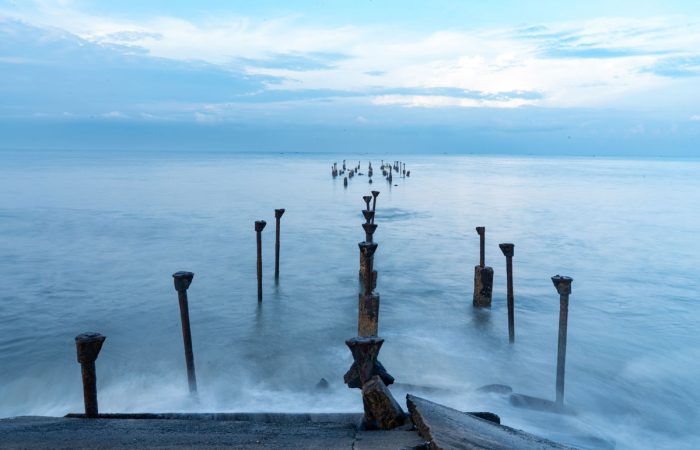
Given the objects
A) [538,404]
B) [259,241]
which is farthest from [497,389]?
[259,241]

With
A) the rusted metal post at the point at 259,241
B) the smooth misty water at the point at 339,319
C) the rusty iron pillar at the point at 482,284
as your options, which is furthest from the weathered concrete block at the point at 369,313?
the rusty iron pillar at the point at 482,284

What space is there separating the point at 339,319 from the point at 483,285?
358 centimetres

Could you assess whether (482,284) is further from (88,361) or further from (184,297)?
(88,361)

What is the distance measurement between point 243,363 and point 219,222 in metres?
20.0

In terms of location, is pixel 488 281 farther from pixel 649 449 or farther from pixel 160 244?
pixel 160 244

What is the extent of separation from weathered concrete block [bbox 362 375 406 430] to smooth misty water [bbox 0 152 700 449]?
4682 mm

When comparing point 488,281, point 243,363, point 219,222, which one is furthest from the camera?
point 219,222

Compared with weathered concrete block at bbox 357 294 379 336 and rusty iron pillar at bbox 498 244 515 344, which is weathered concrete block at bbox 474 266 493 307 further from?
weathered concrete block at bbox 357 294 379 336

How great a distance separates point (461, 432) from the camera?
11.6 feet

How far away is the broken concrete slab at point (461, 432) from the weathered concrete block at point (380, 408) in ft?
0.39

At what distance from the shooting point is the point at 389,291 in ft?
50.2

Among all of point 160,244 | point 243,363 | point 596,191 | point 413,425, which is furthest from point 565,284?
point 596,191

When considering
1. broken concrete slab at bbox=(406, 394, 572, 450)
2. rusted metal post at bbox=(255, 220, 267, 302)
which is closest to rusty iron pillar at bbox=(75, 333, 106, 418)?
broken concrete slab at bbox=(406, 394, 572, 450)

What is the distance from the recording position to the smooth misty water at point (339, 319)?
880cm
